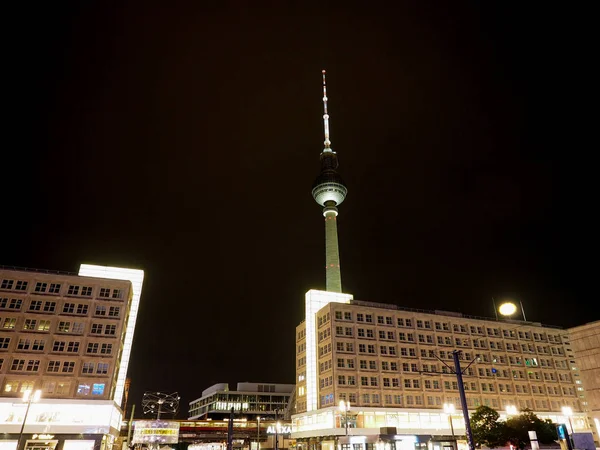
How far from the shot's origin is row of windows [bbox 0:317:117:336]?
68688 mm

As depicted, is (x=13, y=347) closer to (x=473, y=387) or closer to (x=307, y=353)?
(x=307, y=353)

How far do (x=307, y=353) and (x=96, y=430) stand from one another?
42.3 meters

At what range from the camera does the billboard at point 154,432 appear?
63.1m

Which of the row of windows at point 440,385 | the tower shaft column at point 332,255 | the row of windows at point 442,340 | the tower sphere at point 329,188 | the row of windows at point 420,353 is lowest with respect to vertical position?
the row of windows at point 440,385

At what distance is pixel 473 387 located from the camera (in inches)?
3526

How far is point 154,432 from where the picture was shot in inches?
2544

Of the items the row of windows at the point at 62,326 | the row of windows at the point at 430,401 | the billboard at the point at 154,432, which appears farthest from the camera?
the row of windows at the point at 430,401

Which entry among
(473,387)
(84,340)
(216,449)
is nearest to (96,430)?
(84,340)

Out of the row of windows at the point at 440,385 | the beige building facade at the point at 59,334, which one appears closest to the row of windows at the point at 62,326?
the beige building facade at the point at 59,334

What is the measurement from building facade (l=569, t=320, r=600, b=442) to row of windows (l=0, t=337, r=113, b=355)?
81984mm

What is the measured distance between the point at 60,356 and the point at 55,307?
8.54 m

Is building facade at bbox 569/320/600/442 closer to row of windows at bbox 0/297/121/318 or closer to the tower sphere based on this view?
row of windows at bbox 0/297/121/318

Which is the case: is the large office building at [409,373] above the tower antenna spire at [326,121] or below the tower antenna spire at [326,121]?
below

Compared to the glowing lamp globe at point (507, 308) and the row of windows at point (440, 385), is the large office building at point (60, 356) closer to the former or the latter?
the row of windows at point (440, 385)
